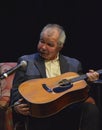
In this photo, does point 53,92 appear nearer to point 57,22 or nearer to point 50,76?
point 50,76

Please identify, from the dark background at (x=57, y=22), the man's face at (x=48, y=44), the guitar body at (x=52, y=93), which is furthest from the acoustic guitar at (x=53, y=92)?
the dark background at (x=57, y=22)

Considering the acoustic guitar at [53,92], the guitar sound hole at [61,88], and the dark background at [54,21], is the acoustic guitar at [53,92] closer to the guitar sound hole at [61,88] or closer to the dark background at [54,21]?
the guitar sound hole at [61,88]

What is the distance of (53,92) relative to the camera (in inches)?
119

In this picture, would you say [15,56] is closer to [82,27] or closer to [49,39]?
[82,27]

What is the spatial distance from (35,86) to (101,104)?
1176mm

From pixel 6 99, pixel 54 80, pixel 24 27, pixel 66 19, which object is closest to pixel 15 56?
pixel 24 27

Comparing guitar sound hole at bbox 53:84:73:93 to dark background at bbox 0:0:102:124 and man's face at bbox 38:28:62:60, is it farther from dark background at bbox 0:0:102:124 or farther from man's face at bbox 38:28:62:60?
dark background at bbox 0:0:102:124

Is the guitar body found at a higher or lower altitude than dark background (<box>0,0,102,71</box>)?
lower

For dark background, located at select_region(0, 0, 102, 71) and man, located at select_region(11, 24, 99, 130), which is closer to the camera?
man, located at select_region(11, 24, 99, 130)

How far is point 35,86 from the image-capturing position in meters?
3.10

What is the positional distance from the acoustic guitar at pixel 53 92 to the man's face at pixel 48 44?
23 centimetres

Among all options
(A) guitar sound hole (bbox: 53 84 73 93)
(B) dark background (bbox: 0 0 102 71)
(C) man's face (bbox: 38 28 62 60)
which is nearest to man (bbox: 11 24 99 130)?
(C) man's face (bbox: 38 28 62 60)

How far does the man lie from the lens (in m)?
3.11

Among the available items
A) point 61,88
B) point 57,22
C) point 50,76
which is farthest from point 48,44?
point 57,22
